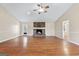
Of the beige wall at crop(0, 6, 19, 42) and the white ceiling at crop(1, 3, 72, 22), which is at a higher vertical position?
the white ceiling at crop(1, 3, 72, 22)

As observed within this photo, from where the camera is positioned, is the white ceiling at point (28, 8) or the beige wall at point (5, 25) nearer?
the white ceiling at point (28, 8)

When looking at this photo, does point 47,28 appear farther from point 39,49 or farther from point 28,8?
point 39,49

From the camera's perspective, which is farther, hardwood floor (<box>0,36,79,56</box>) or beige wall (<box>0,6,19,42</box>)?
beige wall (<box>0,6,19,42</box>)

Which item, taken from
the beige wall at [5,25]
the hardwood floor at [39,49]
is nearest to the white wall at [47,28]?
the beige wall at [5,25]

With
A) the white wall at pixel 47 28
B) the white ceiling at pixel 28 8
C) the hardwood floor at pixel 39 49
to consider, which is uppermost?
the white ceiling at pixel 28 8

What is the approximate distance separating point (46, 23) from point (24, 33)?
2.90 meters

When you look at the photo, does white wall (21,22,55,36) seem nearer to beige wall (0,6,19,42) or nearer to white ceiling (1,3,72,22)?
white ceiling (1,3,72,22)

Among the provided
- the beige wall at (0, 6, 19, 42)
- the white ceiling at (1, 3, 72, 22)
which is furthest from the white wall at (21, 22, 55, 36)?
the beige wall at (0, 6, 19, 42)

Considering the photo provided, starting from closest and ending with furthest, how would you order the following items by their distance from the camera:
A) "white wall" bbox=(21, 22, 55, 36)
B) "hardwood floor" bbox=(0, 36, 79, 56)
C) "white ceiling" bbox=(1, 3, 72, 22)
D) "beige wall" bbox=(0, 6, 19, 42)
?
1. "hardwood floor" bbox=(0, 36, 79, 56)
2. "white ceiling" bbox=(1, 3, 72, 22)
3. "beige wall" bbox=(0, 6, 19, 42)
4. "white wall" bbox=(21, 22, 55, 36)

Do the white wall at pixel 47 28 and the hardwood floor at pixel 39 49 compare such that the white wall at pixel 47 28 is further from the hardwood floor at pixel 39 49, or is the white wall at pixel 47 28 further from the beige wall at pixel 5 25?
the hardwood floor at pixel 39 49

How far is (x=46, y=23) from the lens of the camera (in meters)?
14.7

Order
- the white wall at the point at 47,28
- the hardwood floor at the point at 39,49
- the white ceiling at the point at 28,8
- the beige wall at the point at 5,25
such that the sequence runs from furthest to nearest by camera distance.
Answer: the white wall at the point at 47,28 → the beige wall at the point at 5,25 → the white ceiling at the point at 28,8 → the hardwood floor at the point at 39,49

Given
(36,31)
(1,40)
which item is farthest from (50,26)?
(1,40)

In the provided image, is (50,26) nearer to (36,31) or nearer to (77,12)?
(36,31)
